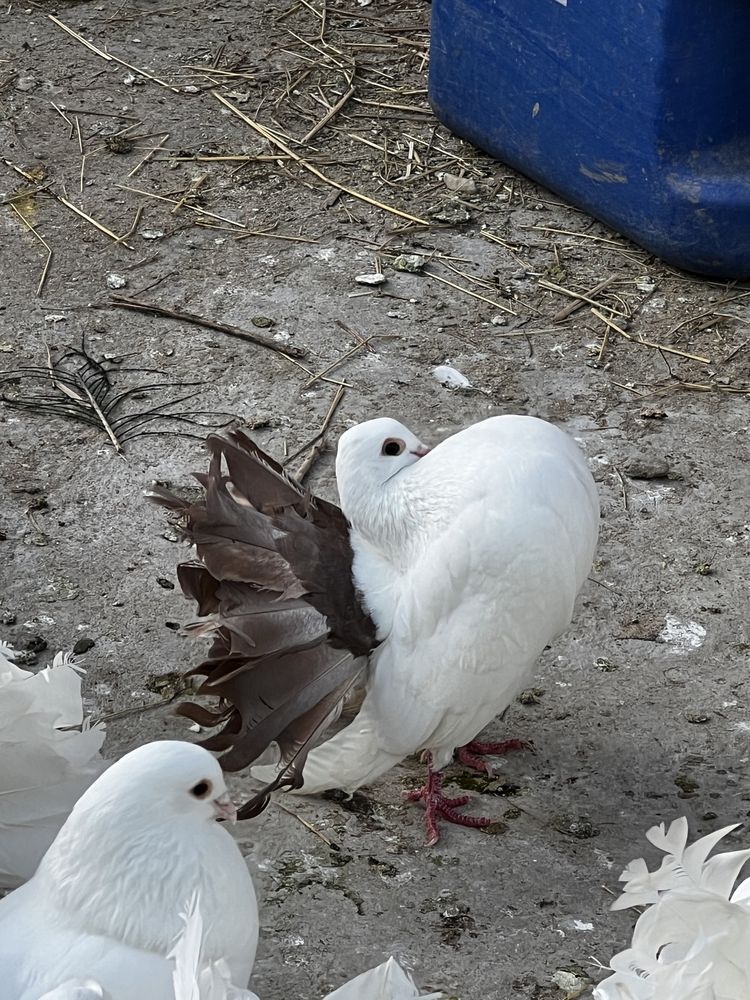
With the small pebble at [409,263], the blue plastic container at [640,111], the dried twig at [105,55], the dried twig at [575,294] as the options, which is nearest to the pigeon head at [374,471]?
the dried twig at [575,294]

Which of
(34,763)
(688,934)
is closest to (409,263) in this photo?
(34,763)

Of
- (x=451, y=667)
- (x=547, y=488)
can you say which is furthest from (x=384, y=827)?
(x=547, y=488)

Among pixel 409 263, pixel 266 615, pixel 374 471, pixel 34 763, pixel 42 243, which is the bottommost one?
pixel 42 243

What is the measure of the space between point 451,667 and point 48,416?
78.4 inches

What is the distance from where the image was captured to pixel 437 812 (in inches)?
126

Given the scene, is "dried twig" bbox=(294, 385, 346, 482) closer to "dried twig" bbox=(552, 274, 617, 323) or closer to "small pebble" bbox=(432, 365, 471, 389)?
"small pebble" bbox=(432, 365, 471, 389)

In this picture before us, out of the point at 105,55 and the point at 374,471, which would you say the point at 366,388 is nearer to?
the point at 374,471

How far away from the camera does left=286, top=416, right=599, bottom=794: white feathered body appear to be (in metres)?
2.96

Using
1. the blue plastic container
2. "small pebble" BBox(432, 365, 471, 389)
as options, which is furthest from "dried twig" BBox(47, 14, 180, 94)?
"small pebble" BBox(432, 365, 471, 389)

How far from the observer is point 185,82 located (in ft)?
20.7

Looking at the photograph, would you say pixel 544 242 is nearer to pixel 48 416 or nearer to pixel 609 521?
pixel 609 521

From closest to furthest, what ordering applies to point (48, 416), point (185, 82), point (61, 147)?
point (48, 416) < point (61, 147) < point (185, 82)

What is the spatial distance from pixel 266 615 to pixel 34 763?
1.85 ft

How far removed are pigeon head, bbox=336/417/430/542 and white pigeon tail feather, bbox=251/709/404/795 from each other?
436 mm
